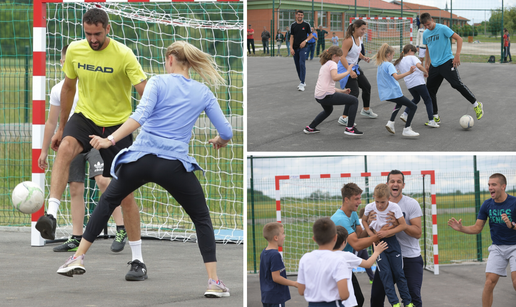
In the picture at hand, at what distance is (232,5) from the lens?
854cm

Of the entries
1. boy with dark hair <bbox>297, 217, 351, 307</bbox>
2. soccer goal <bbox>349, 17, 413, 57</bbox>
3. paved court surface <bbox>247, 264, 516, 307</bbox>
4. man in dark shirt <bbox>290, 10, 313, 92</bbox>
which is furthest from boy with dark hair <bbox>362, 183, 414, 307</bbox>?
soccer goal <bbox>349, 17, 413, 57</bbox>

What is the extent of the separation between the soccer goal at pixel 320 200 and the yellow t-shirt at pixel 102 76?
13.0ft

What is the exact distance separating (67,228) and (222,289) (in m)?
4.04

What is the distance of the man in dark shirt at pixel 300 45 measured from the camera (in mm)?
11492

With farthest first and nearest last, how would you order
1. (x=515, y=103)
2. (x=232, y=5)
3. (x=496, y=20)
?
(x=496, y=20) → (x=515, y=103) → (x=232, y=5)

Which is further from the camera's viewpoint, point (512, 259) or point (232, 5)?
point (232, 5)

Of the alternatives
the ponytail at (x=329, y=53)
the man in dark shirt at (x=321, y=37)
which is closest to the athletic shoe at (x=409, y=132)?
the ponytail at (x=329, y=53)

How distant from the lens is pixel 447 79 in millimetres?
8102

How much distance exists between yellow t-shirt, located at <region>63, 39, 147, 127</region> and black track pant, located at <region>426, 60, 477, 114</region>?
17.5 ft

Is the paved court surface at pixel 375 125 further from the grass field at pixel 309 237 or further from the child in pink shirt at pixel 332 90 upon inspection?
the grass field at pixel 309 237

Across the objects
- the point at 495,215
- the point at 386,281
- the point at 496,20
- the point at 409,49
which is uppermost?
the point at 496,20

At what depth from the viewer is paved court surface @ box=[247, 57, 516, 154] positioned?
23.2 feet

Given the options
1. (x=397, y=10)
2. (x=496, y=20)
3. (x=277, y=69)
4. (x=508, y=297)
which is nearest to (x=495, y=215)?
(x=508, y=297)

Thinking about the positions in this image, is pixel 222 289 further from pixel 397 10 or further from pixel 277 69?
pixel 397 10
